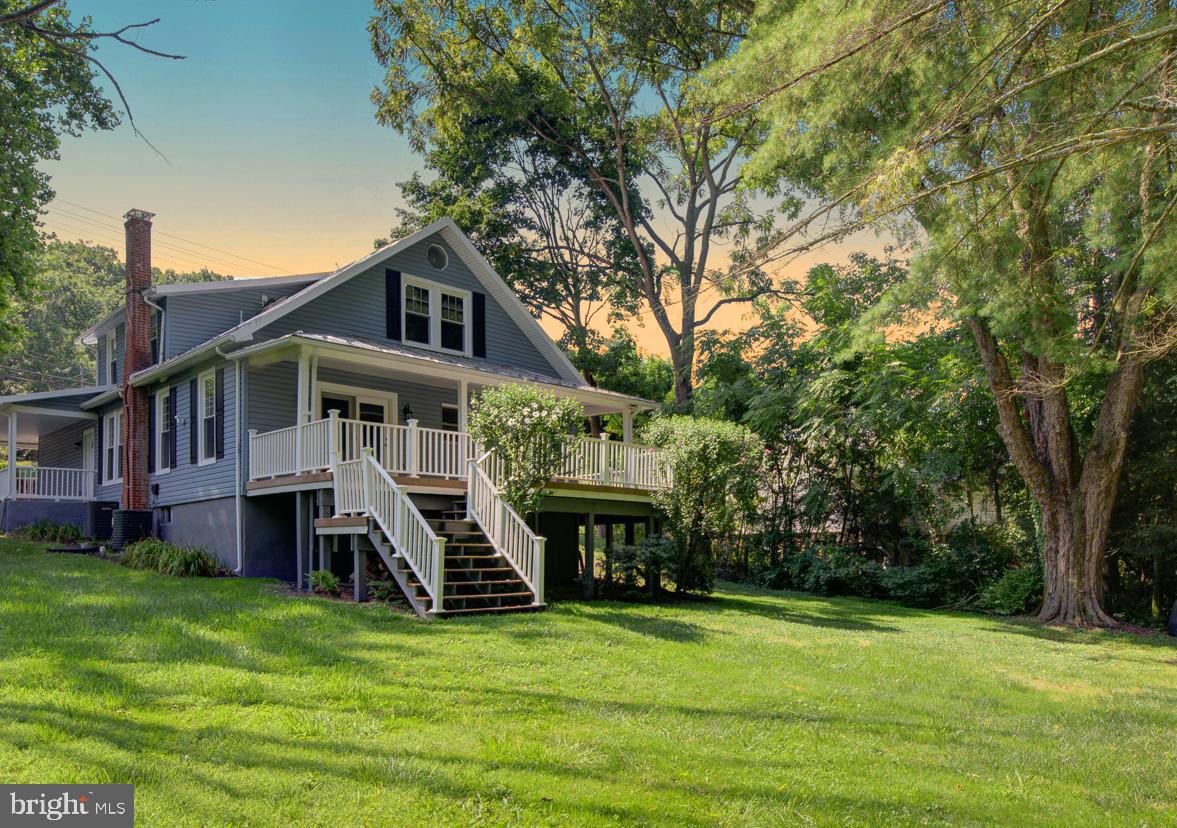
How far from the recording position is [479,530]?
1185 cm

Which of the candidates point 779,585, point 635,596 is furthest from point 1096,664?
point 779,585

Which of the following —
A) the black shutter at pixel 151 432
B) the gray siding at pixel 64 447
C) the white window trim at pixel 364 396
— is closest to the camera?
the white window trim at pixel 364 396


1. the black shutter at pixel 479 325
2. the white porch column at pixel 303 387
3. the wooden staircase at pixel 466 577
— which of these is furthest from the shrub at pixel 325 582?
the black shutter at pixel 479 325

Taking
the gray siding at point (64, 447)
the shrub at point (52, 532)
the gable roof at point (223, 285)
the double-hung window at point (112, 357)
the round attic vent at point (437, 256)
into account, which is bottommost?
the shrub at point (52, 532)

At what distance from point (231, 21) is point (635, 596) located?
9839 millimetres

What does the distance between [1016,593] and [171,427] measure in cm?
1615

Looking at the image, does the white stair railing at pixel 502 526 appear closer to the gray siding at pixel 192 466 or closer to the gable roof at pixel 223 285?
the gray siding at pixel 192 466

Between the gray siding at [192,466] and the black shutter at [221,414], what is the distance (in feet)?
0.35

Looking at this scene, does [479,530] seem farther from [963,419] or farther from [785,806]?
[963,419]

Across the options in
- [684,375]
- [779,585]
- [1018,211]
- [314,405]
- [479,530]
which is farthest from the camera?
[684,375]

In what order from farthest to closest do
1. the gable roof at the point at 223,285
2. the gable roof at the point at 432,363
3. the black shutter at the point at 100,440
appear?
the black shutter at the point at 100,440 → the gable roof at the point at 223,285 → the gable roof at the point at 432,363

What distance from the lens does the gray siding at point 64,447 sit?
2153cm

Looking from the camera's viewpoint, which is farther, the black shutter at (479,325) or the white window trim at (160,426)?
the black shutter at (479,325)

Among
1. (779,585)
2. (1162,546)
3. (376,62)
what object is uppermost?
(376,62)
